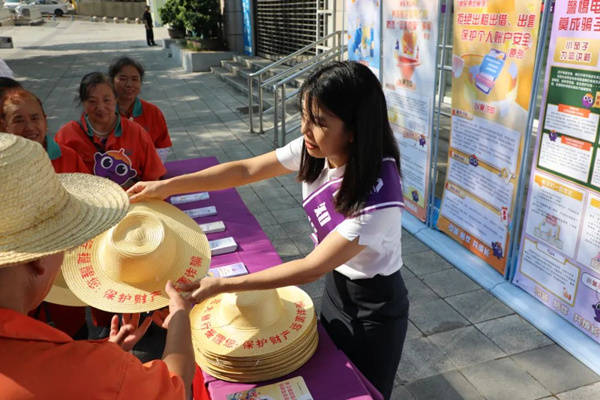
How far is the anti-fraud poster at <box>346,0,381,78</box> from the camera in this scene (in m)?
4.64

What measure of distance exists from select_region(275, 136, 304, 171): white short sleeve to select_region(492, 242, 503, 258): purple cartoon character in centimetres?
223

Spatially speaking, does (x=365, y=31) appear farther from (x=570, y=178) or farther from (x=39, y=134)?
(x=39, y=134)

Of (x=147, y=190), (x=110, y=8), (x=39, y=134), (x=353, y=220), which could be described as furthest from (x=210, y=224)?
(x=110, y=8)

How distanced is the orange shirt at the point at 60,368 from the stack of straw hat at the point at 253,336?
63 cm

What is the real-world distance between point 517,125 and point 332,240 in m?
2.22

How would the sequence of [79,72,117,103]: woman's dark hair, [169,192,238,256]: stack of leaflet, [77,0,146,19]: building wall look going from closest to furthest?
[169,192,238,256]: stack of leaflet
[79,72,117,103]: woman's dark hair
[77,0,146,19]: building wall

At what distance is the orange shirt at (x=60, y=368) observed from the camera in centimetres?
87

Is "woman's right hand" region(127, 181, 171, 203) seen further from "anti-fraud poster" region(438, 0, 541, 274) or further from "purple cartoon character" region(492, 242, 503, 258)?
"purple cartoon character" region(492, 242, 503, 258)

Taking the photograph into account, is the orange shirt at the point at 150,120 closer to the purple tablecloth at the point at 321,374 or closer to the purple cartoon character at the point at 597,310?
the purple tablecloth at the point at 321,374

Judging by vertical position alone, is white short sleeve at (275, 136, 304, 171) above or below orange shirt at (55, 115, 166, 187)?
above

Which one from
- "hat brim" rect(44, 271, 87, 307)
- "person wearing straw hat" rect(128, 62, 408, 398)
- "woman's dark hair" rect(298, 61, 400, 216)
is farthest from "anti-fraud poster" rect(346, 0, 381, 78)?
"hat brim" rect(44, 271, 87, 307)

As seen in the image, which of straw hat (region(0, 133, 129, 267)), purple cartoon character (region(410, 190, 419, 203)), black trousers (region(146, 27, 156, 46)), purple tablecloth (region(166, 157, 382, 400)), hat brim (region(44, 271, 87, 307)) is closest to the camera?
straw hat (region(0, 133, 129, 267))

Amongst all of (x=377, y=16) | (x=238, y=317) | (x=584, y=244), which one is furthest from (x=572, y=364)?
(x=377, y=16)

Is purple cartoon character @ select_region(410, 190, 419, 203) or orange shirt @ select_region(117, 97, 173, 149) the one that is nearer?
orange shirt @ select_region(117, 97, 173, 149)
